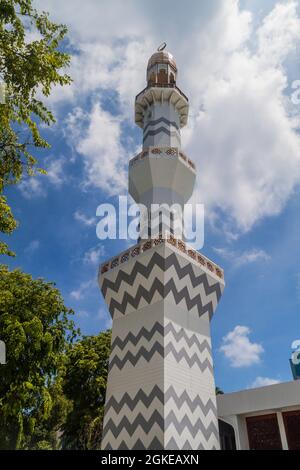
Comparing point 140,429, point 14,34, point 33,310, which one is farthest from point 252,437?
point 14,34

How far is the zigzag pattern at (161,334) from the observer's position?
44.3 ft

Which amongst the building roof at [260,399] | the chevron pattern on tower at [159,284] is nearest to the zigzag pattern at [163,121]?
the chevron pattern on tower at [159,284]

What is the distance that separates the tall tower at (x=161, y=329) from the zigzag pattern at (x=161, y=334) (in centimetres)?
4

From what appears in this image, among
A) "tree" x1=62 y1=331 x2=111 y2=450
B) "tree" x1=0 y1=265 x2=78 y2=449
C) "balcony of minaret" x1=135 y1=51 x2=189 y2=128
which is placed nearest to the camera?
"tree" x1=0 y1=265 x2=78 y2=449

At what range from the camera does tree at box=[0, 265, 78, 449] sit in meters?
16.1

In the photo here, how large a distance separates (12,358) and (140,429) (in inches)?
267

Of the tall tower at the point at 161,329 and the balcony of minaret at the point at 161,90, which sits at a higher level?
the balcony of minaret at the point at 161,90

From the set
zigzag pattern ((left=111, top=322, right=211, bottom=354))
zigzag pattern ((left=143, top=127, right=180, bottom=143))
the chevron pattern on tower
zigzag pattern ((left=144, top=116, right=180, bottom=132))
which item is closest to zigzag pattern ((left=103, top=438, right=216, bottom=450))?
zigzag pattern ((left=111, top=322, right=211, bottom=354))

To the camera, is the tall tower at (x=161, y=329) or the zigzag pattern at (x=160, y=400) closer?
the zigzag pattern at (x=160, y=400)

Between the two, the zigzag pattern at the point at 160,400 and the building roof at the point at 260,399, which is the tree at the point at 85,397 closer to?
the building roof at the point at 260,399

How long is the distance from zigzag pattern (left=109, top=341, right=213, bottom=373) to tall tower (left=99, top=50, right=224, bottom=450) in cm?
3

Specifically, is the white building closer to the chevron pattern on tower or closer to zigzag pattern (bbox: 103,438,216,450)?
the chevron pattern on tower

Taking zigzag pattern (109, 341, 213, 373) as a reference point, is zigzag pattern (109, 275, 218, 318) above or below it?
above
